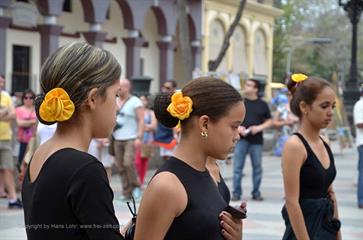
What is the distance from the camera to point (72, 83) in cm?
260

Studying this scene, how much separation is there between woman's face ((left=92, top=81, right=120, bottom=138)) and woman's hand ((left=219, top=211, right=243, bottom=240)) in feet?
1.92

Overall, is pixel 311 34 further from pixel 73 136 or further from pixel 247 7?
pixel 73 136

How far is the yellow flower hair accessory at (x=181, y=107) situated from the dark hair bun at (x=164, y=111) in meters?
0.07

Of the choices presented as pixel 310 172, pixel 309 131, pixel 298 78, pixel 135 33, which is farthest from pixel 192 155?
pixel 135 33

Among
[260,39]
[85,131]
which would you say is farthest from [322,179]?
[260,39]

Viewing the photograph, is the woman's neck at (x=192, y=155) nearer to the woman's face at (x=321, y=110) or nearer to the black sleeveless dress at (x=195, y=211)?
the black sleeveless dress at (x=195, y=211)

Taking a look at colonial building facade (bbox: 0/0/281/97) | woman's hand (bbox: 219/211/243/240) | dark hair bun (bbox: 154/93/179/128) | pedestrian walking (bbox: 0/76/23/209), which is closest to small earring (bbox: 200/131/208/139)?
dark hair bun (bbox: 154/93/179/128)

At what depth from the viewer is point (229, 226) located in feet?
9.58

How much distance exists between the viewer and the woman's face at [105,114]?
264 centimetres

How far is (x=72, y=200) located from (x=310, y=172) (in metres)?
2.31

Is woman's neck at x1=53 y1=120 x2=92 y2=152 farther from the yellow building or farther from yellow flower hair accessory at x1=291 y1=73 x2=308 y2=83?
the yellow building

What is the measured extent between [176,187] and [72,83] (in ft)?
1.97

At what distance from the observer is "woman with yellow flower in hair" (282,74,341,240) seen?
441 centimetres

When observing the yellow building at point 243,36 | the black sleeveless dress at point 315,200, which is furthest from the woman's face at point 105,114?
the yellow building at point 243,36
